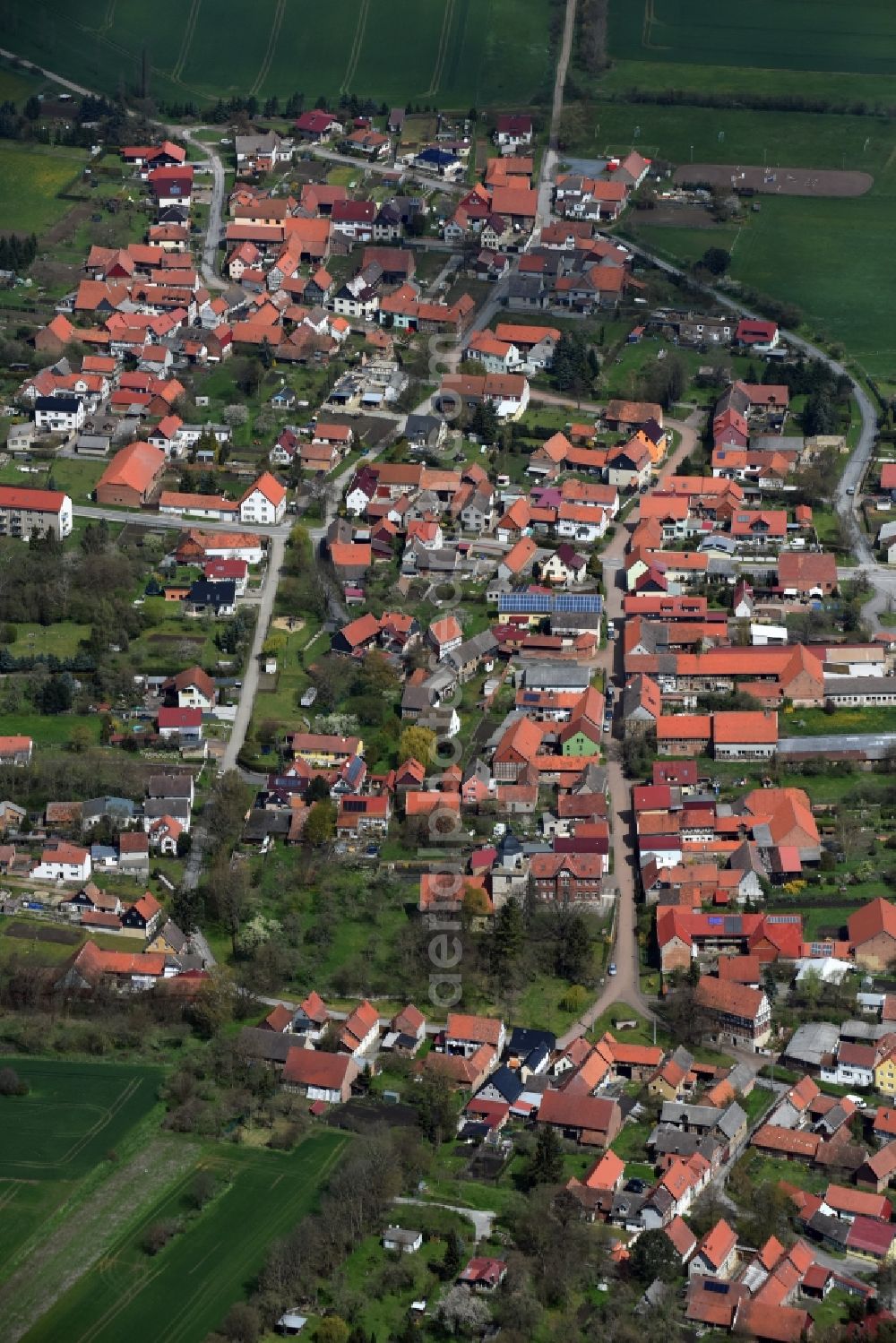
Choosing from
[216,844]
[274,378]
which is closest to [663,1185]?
[216,844]

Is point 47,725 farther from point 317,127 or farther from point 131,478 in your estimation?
point 317,127

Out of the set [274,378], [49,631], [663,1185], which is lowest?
[663,1185]

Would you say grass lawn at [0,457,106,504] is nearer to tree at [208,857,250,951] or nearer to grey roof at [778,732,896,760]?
tree at [208,857,250,951]

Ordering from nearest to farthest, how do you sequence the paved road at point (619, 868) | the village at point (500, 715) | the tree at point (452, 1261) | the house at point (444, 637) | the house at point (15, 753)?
the tree at point (452, 1261) → the village at point (500, 715) → the paved road at point (619, 868) → the house at point (15, 753) → the house at point (444, 637)

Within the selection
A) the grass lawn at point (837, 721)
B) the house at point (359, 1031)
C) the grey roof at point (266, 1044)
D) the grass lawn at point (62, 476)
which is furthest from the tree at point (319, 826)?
the grass lawn at point (62, 476)

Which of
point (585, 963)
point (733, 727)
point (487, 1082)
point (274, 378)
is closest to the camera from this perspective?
point (487, 1082)

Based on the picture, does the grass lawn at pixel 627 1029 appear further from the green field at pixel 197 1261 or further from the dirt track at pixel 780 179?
the dirt track at pixel 780 179

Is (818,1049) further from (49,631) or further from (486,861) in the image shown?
(49,631)
